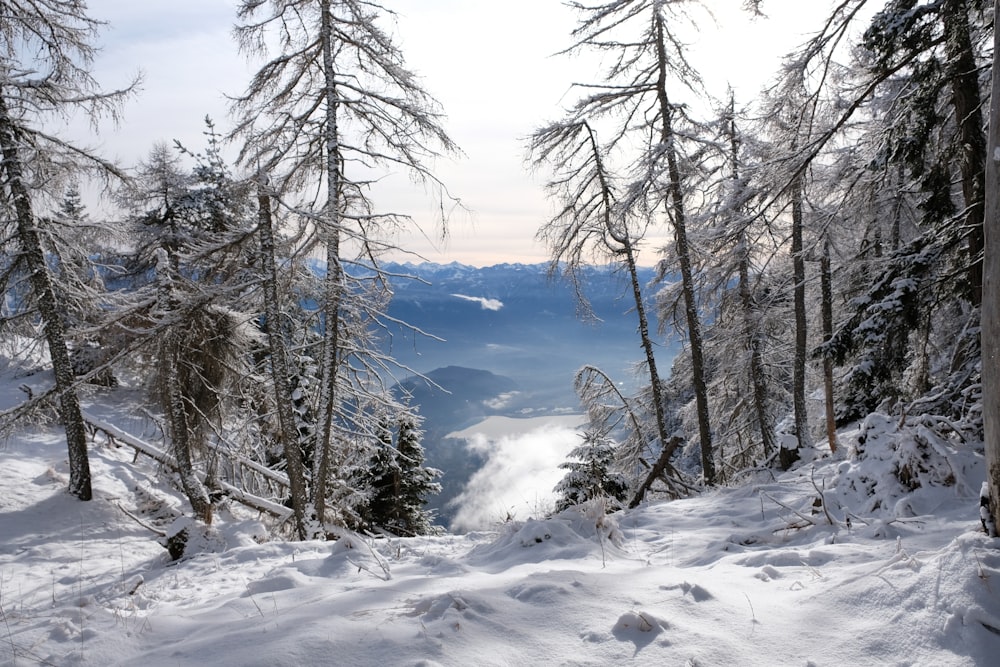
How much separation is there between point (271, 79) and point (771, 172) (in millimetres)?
8561

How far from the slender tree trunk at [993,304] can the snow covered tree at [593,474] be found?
10.0 metres

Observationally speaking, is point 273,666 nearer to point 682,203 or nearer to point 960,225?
point 960,225

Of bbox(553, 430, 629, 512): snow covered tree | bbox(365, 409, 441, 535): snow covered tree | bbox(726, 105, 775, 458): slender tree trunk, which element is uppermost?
bbox(726, 105, 775, 458): slender tree trunk

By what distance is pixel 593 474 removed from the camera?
14.6 m

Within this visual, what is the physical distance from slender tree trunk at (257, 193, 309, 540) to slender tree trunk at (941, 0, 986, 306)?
9.34 m

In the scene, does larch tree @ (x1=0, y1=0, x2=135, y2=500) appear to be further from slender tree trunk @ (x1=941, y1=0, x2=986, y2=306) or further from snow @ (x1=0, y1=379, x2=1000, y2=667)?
slender tree trunk @ (x1=941, y1=0, x2=986, y2=306)

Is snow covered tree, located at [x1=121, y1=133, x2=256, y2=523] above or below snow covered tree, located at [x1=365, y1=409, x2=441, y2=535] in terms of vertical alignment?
above

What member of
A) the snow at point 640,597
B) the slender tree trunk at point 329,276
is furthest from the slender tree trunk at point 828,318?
the slender tree trunk at point 329,276

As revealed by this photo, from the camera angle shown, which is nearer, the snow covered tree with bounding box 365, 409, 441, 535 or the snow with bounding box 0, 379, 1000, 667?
the snow with bounding box 0, 379, 1000, 667

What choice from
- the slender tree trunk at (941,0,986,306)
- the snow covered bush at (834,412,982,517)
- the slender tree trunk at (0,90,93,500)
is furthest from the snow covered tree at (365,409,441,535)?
the slender tree trunk at (941,0,986,306)

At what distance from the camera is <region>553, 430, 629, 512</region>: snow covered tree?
13632 mm

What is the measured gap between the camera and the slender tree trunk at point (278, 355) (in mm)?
8617

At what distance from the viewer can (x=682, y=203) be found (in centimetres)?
1034

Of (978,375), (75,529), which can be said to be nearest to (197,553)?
(75,529)
